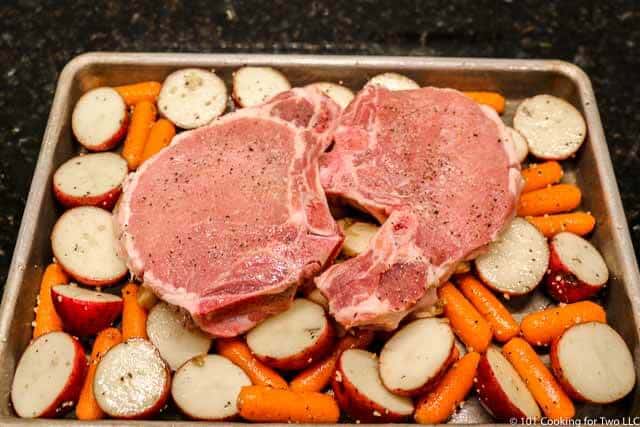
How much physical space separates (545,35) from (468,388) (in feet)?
7.71

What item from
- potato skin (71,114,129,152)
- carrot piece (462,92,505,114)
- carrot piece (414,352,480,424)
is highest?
carrot piece (462,92,505,114)

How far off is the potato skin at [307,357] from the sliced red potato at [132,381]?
1.22 ft

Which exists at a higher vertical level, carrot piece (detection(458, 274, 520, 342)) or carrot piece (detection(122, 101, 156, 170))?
carrot piece (detection(122, 101, 156, 170))

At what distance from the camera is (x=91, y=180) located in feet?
9.66

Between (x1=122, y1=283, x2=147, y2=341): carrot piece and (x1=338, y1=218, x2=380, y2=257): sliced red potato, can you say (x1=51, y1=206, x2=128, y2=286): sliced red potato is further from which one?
(x1=338, y1=218, x2=380, y2=257): sliced red potato

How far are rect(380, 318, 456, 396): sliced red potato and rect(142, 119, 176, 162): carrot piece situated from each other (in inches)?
54.2

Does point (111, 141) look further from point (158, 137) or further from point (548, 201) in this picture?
point (548, 201)

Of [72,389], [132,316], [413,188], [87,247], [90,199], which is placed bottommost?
[72,389]

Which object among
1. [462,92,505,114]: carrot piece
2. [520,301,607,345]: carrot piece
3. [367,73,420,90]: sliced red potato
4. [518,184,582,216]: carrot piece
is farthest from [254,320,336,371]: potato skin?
[462,92,505,114]: carrot piece

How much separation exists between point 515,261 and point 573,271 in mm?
230

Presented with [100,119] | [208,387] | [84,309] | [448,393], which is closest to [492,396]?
[448,393]

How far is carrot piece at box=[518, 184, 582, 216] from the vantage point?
3002 mm

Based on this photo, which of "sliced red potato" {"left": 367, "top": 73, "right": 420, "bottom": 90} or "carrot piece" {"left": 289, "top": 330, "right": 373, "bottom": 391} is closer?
"carrot piece" {"left": 289, "top": 330, "right": 373, "bottom": 391}

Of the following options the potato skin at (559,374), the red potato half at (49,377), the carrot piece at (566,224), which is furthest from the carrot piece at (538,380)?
the red potato half at (49,377)
